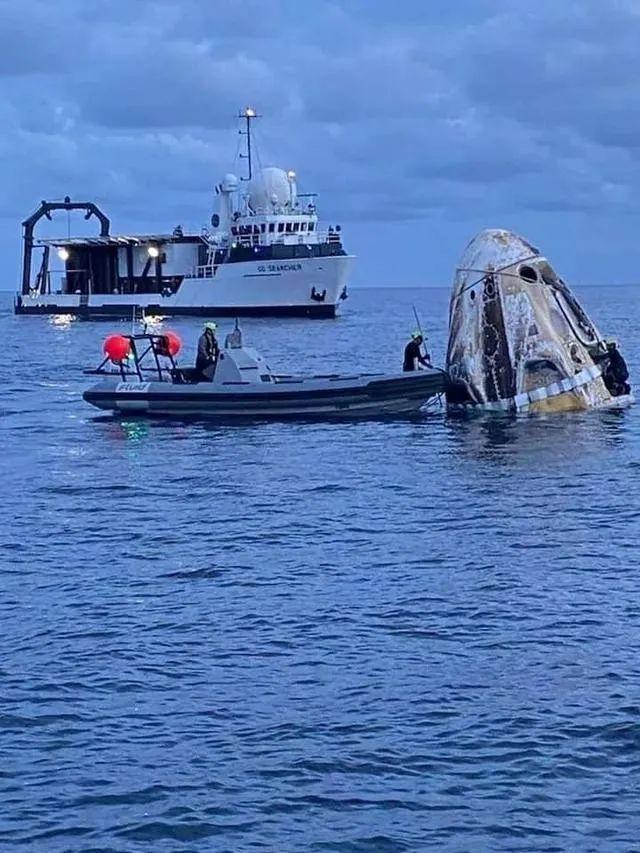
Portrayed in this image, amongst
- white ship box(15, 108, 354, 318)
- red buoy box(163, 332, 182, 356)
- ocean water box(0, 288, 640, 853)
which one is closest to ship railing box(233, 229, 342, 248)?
white ship box(15, 108, 354, 318)

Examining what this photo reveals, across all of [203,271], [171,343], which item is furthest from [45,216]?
[171,343]

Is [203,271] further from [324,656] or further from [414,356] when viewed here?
[324,656]

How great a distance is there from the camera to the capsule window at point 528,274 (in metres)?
30.8

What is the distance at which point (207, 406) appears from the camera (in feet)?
105

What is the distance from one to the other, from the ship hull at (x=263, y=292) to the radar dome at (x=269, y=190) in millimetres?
4665

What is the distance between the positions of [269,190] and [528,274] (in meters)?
65.0

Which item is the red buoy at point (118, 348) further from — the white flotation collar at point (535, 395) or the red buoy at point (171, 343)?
the white flotation collar at point (535, 395)

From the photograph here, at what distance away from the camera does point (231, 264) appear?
93.4m

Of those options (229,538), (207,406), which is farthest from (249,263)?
(229,538)

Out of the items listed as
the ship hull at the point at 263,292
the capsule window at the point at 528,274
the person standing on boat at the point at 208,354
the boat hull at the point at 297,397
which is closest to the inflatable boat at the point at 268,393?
the boat hull at the point at 297,397

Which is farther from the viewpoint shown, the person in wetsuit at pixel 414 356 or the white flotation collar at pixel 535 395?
the person in wetsuit at pixel 414 356

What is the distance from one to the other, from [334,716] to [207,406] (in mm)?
20488

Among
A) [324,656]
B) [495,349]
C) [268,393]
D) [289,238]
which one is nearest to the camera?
[324,656]

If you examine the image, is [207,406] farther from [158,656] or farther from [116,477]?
[158,656]
